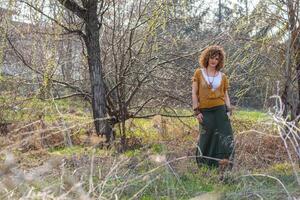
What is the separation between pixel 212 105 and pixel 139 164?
3.35 meters

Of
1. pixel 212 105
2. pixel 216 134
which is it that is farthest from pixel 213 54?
pixel 216 134

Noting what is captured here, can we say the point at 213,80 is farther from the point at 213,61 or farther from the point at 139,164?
the point at 139,164

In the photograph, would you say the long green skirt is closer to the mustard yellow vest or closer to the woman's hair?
the mustard yellow vest

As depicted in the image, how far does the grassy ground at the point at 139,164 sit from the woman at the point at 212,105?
0.25 metres

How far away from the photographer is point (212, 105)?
7.21 metres

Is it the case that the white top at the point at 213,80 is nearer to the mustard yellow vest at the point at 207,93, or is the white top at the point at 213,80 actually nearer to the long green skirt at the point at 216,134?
the mustard yellow vest at the point at 207,93

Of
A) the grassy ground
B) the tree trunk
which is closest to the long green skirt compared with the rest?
the grassy ground

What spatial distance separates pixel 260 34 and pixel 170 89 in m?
2.62

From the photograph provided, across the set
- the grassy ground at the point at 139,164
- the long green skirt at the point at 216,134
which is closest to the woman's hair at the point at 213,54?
the long green skirt at the point at 216,134

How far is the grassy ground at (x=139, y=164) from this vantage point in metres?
3.38

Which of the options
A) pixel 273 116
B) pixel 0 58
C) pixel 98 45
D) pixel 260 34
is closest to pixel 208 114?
pixel 260 34

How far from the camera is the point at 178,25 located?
10438 millimetres

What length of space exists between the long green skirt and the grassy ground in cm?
19

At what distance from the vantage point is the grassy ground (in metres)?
3.38
